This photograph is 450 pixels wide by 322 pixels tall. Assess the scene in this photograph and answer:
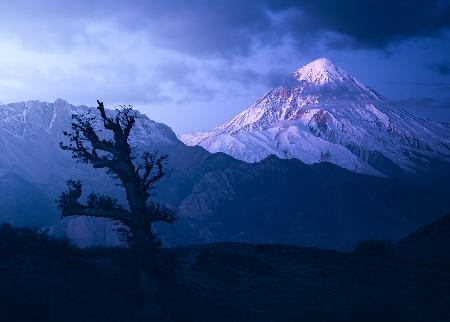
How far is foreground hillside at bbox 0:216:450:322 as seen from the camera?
1775 cm

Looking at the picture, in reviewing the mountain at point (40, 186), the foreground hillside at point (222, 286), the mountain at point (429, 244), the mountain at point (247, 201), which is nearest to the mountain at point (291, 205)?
the mountain at point (247, 201)

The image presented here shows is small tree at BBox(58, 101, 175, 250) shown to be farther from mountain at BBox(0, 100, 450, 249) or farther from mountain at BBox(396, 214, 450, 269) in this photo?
mountain at BBox(0, 100, 450, 249)

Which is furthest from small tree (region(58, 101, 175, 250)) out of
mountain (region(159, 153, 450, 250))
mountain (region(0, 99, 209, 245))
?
mountain (region(159, 153, 450, 250))

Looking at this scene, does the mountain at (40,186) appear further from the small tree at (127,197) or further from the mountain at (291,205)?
the small tree at (127,197)

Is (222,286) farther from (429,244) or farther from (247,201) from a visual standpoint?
(247,201)

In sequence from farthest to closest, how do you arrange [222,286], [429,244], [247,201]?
1. [247,201]
2. [429,244]
3. [222,286]

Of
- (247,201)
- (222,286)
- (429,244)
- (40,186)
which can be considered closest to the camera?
(222,286)

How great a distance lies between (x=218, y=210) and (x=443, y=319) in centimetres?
13879

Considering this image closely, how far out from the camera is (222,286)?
26141mm

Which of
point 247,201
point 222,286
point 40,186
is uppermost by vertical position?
point 40,186

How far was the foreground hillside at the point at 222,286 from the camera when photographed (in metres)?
17.8

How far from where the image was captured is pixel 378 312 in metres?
20.9

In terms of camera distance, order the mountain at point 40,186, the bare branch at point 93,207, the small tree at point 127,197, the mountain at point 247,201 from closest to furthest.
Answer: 1. the small tree at point 127,197
2. the bare branch at point 93,207
3. the mountain at point 40,186
4. the mountain at point 247,201

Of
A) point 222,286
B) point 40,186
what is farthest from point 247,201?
point 222,286
